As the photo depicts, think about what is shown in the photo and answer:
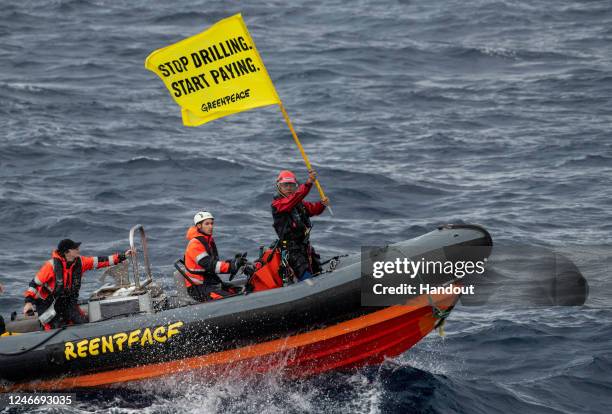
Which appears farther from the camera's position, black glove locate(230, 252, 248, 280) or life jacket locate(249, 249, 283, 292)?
life jacket locate(249, 249, 283, 292)

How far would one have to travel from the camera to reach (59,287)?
10.5 meters

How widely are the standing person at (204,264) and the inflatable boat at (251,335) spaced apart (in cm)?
34

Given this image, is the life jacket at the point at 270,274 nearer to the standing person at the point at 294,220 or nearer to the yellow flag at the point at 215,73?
the standing person at the point at 294,220

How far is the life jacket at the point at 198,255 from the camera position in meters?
10.2

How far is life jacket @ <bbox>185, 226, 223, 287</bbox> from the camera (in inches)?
404

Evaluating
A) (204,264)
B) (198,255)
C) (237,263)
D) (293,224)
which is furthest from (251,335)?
(293,224)

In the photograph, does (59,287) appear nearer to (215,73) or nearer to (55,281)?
(55,281)

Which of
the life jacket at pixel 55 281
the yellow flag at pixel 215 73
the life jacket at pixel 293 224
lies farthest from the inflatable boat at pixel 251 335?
the yellow flag at pixel 215 73

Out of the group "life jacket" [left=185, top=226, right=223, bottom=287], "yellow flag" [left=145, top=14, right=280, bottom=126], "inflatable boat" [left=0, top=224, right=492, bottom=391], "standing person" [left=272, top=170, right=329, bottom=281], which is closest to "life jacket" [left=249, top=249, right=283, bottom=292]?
"standing person" [left=272, top=170, right=329, bottom=281]

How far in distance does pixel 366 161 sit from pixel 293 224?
931cm

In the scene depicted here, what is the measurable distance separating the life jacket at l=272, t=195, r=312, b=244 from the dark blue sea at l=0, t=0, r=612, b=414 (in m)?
1.55

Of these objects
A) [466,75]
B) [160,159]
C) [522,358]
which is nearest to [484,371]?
[522,358]

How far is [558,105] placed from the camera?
2269 centimetres

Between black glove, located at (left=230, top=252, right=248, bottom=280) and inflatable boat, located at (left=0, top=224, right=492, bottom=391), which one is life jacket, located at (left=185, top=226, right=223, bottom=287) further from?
inflatable boat, located at (left=0, top=224, right=492, bottom=391)
